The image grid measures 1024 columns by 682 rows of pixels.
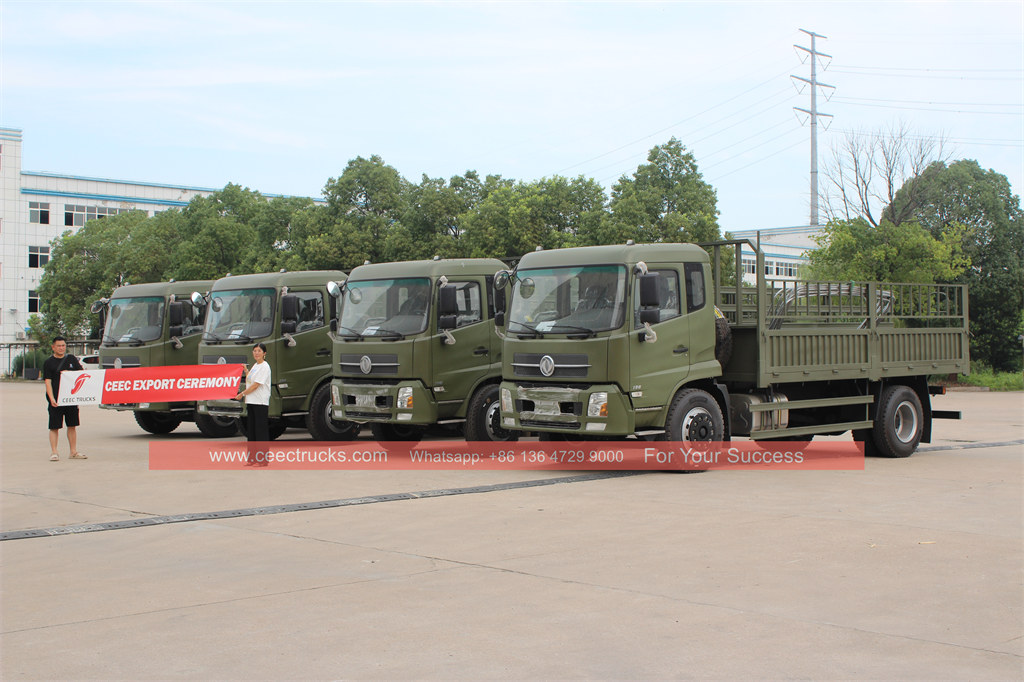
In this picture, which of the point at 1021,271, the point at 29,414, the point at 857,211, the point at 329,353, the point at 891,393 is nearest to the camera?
the point at 891,393

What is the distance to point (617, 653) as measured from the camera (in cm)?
528

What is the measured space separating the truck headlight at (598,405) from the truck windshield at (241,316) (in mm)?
6388

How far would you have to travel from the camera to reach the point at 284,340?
Result: 1652cm

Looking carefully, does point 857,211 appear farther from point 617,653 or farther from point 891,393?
point 617,653

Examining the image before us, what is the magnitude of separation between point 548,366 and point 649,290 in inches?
59.1

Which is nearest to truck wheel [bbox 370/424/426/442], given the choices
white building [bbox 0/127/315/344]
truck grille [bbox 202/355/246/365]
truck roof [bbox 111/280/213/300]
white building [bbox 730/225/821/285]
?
truck grille [bbox 202/355/246/365]

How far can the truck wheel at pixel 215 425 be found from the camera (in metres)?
18.7

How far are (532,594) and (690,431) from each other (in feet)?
22.0

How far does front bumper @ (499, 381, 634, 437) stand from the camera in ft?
40.3

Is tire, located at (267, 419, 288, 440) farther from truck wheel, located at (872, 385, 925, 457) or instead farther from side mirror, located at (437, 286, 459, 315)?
truck wheel, located at (872, 385, 925, 457)

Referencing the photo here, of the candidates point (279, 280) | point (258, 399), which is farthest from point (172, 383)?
point (258, 399)

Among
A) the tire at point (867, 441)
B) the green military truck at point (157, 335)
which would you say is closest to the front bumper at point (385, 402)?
the green military truck at point (157, 335)

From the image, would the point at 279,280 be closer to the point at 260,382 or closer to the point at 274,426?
the point at 274,426

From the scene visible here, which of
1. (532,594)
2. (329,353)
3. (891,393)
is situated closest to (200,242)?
(329,353)
